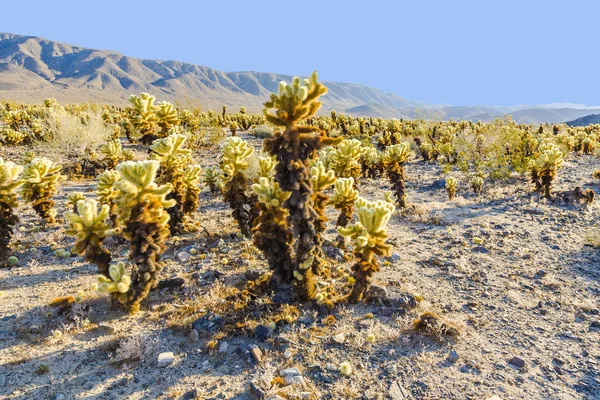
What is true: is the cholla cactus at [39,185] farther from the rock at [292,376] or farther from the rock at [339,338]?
the rock at [339,338]

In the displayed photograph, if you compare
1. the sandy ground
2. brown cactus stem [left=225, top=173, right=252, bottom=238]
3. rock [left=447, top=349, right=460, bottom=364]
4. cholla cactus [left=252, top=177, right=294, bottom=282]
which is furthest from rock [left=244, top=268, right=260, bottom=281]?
rock [left=447, top=349, right=460, bottom=364]

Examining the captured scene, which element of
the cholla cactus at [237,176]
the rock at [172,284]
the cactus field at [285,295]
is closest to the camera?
the cactus field at [285,295]

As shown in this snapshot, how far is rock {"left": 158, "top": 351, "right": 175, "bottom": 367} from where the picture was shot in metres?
4.42

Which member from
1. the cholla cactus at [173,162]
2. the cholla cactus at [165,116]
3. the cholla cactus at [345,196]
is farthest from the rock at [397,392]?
the cholla cactus at [165,116]

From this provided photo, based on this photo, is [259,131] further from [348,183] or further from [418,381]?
[418,381]

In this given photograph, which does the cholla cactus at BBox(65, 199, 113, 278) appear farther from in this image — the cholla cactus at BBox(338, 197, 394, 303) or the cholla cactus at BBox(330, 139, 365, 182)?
the cholla cactus at BBox(330, 139, 365, 182)

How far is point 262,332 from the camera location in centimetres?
484

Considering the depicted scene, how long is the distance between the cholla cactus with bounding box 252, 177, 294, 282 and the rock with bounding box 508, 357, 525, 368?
3283mm

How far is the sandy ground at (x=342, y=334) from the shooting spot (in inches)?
160


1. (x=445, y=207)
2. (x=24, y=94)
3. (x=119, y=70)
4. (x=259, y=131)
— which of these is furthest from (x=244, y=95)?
(x=445, y=207)

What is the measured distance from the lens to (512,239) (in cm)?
804

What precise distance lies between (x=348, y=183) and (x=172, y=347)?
177 inches

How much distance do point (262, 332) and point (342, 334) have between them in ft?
3.71

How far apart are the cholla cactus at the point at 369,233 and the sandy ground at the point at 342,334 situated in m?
0.77
